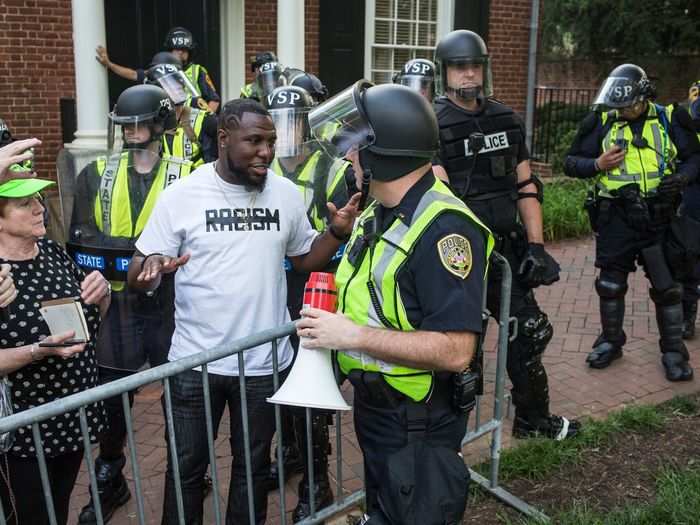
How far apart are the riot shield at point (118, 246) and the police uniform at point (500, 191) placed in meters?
1.61

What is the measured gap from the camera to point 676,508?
3.44 m

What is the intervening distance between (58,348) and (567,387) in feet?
11.9

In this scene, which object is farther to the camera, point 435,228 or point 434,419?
point 434,419

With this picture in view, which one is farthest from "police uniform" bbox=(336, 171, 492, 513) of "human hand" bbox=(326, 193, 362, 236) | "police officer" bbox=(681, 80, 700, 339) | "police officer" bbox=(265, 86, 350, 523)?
"police officer" bbox=(681, 80, 700, 339)

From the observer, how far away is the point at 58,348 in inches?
101

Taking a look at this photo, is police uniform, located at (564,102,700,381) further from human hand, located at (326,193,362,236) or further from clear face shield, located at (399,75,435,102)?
human hand, located at (326,193,362,236)

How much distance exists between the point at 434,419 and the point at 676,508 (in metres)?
1.68

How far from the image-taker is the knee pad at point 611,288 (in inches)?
209

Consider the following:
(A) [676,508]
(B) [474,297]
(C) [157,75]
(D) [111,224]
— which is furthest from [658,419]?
(C) [157,75]

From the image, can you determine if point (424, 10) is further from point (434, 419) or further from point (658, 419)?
point (434, 419)

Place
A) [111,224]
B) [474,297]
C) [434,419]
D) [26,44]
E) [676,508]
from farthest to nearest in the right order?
[26,44]
[111,224]
[676,508]
[434,419]
[474,297]

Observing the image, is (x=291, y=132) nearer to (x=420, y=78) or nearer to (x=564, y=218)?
(x=420, y=78)

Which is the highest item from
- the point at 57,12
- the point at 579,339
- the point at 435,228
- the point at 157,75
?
the point at 57,12

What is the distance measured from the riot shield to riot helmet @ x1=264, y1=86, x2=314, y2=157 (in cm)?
70
